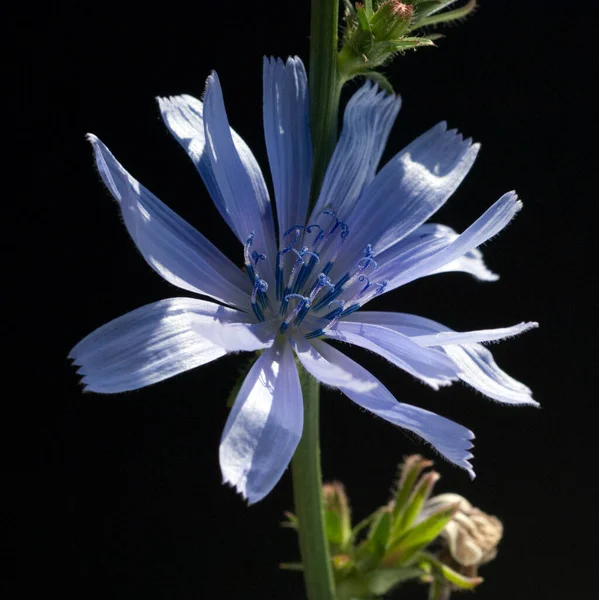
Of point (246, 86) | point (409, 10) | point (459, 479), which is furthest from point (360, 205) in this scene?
point (459, 479)

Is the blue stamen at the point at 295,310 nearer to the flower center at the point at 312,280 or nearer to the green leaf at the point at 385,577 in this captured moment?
the flower center at the point at 312,280

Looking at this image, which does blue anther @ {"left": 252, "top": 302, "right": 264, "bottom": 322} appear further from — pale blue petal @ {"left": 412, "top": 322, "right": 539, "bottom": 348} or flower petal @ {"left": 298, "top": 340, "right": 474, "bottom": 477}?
pale blue petal @ {"left": 412, "top": 322, "right": 539, "bottom": 348}

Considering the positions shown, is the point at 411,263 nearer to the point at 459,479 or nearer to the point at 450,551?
the point at 450,551

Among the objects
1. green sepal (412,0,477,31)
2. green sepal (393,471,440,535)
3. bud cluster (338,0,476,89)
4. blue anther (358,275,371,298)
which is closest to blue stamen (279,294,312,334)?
blue anther (358,275,371,298)

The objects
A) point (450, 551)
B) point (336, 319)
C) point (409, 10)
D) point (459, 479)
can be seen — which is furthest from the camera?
point (459, 479)

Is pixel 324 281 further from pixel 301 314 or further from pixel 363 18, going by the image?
pixel 363 18

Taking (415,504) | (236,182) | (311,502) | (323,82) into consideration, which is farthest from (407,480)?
(323,82)
